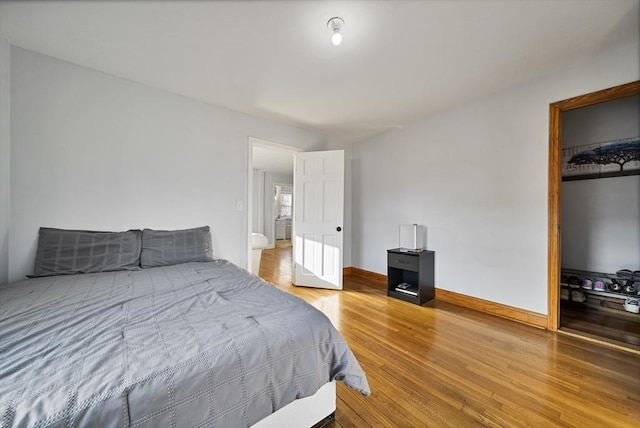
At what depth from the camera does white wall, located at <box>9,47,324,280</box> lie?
198 centimetres

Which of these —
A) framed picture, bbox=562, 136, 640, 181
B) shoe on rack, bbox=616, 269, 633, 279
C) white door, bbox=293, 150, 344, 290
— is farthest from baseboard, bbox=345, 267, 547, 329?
framed picture, bbox=562, 136, 640, 181

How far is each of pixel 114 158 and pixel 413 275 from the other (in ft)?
12.1

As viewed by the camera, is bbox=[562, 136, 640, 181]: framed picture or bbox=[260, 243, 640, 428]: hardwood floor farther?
bbox=[562, 136, 640, 181]: framed picture

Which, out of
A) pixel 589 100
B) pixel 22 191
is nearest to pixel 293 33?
pixel 22 191

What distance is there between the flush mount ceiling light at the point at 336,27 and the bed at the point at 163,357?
1.76m

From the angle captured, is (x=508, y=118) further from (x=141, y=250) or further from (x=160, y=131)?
(x=141, y=250)

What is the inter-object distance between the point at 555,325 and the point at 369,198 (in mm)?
2673

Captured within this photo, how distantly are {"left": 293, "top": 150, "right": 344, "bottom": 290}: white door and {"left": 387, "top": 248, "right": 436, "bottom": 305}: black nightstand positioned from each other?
0.75 meters

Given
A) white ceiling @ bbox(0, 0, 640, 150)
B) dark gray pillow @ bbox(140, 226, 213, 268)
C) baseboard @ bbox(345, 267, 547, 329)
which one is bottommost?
baseboard @ bbox(345, 267, 547, 329)

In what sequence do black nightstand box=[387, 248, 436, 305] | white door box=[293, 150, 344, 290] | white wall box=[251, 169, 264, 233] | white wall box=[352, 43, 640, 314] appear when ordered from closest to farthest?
white wall box=[352, 43, 640, 314] → black nightstand box=[387, 248, 436, 305] → white door box=[293, 150, 344, 290] → white wall box=[251, 169, 264, 233]

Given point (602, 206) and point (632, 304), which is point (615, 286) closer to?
point (632, 304)

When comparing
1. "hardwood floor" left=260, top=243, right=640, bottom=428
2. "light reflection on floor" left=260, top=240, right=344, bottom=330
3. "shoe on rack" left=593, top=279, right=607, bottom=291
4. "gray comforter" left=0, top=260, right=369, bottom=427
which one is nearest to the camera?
"gray comforter" left=0, top=260, right=369, bottom=427

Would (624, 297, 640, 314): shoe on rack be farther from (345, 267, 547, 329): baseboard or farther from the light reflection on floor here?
the light reflection on floor

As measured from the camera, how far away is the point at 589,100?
85.3 inches
